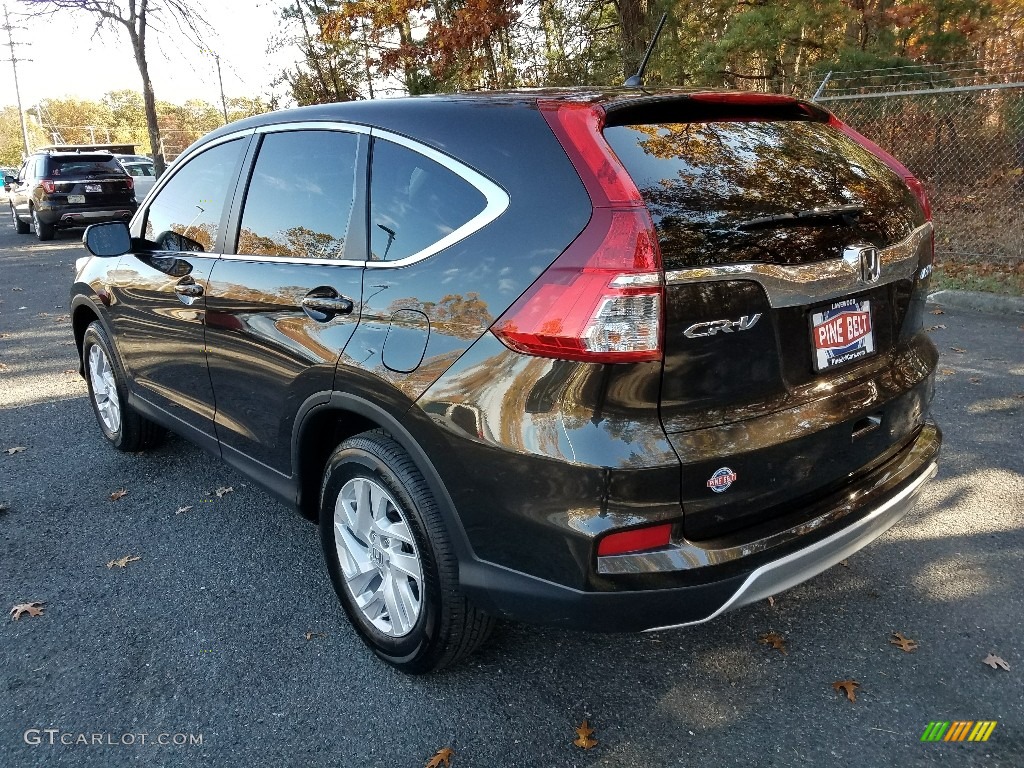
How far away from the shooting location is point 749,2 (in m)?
13.0

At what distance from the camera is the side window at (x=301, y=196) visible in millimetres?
2699

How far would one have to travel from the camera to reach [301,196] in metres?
2.89

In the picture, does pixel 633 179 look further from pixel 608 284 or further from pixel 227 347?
pixel 227 347

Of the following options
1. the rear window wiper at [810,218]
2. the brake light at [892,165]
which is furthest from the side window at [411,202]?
the brake light at [892,165]

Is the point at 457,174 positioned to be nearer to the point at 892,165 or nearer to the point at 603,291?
the point at 603,291

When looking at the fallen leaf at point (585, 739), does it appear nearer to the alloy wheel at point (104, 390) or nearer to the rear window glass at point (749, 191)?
the rear window glass at point (749, 191)

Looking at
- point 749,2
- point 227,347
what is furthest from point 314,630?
point 749,2

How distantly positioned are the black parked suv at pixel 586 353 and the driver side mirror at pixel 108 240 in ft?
3.94

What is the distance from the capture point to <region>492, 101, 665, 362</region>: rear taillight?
6.16 feet

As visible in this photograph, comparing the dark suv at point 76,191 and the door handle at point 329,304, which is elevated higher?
the dark suv at point 76,191

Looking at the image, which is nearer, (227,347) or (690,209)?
(690,209)

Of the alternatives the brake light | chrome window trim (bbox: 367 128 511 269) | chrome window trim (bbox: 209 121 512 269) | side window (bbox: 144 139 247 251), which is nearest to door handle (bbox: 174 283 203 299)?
side window (bbox: 144 139 247 251)

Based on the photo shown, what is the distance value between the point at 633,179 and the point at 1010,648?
2.12 m

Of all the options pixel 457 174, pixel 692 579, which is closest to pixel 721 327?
pixel 692 579
